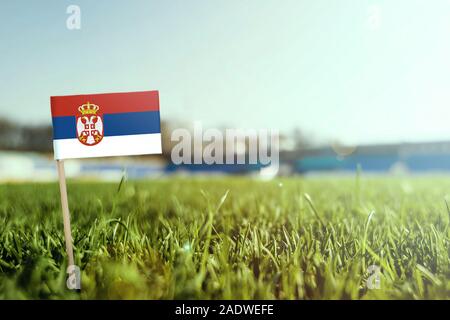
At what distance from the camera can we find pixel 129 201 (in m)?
2.90

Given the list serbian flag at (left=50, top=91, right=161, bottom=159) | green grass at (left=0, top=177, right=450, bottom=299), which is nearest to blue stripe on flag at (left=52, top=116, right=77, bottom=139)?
serbian flag at (left=50, top=91, right=161, bottom=159)

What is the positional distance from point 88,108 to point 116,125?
10cm

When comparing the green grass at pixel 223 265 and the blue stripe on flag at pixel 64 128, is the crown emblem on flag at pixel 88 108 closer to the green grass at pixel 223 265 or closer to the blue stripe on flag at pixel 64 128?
the blue stripe on flag at pixel 64 128

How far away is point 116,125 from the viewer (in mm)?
1277

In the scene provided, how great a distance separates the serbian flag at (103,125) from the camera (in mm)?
1273

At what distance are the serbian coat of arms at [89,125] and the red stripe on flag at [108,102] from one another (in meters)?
0.01

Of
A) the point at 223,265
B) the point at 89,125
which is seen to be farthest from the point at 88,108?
the point at 223,265

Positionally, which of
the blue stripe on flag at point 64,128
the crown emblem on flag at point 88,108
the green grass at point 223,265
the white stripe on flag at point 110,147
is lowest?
the green grass at point 223,265

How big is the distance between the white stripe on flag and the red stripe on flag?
84 millimetres

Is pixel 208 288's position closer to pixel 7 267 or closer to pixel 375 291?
pixel 375 291

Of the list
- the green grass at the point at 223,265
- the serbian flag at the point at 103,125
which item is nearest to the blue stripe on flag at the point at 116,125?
the serbian flag at the point at 103,125

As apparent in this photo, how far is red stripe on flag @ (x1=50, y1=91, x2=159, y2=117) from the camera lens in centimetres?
127

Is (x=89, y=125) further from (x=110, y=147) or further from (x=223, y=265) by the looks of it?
(x=223, y=265)
